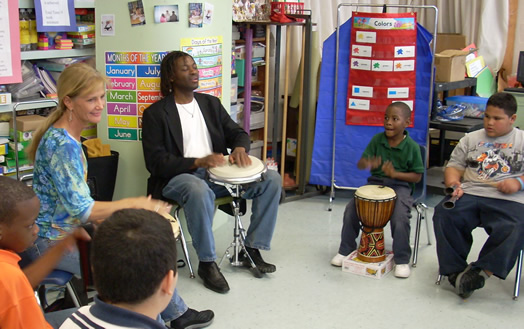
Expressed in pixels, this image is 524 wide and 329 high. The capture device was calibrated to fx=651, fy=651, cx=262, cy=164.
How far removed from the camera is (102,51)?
3.81 metres

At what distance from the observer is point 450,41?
19.9 ft

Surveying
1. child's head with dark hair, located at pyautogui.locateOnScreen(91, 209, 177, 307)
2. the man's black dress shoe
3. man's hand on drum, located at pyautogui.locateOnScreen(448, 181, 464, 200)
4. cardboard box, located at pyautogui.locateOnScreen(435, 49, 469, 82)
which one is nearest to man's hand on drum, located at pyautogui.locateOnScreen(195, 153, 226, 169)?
the man's black dress shoe

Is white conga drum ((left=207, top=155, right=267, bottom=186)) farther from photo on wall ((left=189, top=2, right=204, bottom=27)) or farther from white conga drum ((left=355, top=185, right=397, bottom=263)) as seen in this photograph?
photo on wall ((left=189, top=2, right=204, bottom=27))

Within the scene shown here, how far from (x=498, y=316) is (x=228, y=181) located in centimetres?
150

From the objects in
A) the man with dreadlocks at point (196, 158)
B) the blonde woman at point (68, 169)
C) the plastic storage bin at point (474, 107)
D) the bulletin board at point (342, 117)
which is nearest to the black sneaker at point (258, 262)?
the man with dreadlocks at point (196, 158)

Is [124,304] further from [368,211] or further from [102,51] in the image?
[102,51]

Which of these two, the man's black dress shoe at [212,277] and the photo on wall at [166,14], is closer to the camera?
the man's black dress shoe at [212,277]

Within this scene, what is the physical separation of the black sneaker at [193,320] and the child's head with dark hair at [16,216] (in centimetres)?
119

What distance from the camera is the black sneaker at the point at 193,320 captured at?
302cm

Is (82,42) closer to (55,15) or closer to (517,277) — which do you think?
(55,15)

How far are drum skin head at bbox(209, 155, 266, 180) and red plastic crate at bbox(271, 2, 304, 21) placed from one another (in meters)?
1.57

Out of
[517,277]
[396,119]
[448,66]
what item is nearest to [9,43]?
[396,119]

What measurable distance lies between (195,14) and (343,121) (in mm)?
1477

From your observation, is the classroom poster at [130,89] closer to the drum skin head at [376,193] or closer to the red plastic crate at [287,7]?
the red plastic crate at [287,7]
